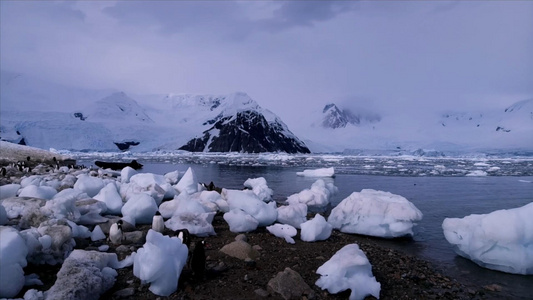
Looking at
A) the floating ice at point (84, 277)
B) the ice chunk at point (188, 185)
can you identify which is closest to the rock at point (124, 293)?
the floating ice at point (84, 277)

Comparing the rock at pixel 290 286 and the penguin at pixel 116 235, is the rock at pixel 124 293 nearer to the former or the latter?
the rock at pixel 290 286

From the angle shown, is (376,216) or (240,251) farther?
(376,216)

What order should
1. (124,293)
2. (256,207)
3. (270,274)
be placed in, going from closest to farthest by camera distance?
(124,293), (270,274), (256,207)

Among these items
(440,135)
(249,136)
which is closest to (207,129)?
(249,136)

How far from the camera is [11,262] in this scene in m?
3.45

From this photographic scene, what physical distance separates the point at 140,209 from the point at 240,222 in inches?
70.1

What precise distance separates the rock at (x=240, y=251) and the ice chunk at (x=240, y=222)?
1164 millimetres

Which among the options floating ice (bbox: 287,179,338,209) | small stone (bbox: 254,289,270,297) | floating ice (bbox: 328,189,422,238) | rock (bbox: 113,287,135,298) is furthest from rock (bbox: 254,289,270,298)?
floating ice (bbox: 287,179,338,209)

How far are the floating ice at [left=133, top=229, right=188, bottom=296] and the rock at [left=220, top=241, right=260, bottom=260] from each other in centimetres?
103

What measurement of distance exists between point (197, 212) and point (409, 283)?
341 centimetres

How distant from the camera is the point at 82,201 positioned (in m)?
6.56

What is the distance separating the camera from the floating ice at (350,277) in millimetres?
3947

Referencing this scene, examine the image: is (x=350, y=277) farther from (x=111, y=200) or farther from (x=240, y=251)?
(x=111, y=200)

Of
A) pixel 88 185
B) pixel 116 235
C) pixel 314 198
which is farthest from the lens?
pixel 314 198
